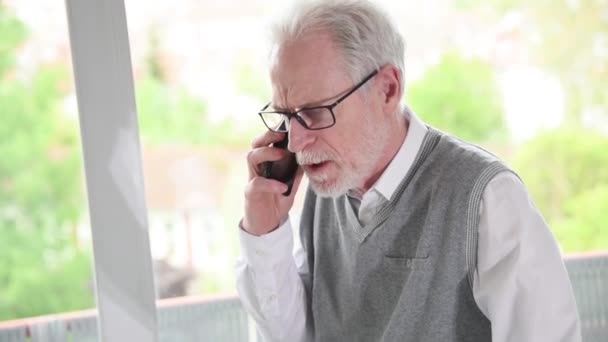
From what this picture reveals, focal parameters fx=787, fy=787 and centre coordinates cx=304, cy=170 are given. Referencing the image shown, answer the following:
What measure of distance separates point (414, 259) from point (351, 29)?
1.53ft

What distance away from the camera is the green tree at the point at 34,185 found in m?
1.77

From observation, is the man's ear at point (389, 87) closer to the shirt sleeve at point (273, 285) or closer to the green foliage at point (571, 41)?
the shirt sleeve at point (273, 285)

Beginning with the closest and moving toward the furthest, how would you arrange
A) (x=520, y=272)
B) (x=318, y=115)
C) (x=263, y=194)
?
(x=520, y=272) < (x=318, y=115) < (x=263, y=194)

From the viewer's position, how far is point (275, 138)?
5.60 feet

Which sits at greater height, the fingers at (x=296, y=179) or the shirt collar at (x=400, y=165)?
the shirt collar at (x=400, y=165)

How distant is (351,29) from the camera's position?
1.49 m

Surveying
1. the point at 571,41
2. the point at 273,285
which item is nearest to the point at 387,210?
the point at 273,285

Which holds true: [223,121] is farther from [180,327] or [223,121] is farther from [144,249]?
[180,327]

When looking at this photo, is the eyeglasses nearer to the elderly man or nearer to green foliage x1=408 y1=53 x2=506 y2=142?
the elderly man

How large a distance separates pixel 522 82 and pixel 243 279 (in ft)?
3.06

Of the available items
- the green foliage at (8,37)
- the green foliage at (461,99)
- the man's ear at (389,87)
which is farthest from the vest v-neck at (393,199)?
the green foliage at (8,37)

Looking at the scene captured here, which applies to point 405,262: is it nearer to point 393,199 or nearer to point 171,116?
point 393,199

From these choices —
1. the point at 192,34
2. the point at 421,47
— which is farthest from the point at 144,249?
the point at 421,47

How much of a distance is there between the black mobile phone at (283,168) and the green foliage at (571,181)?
2.29 ft
